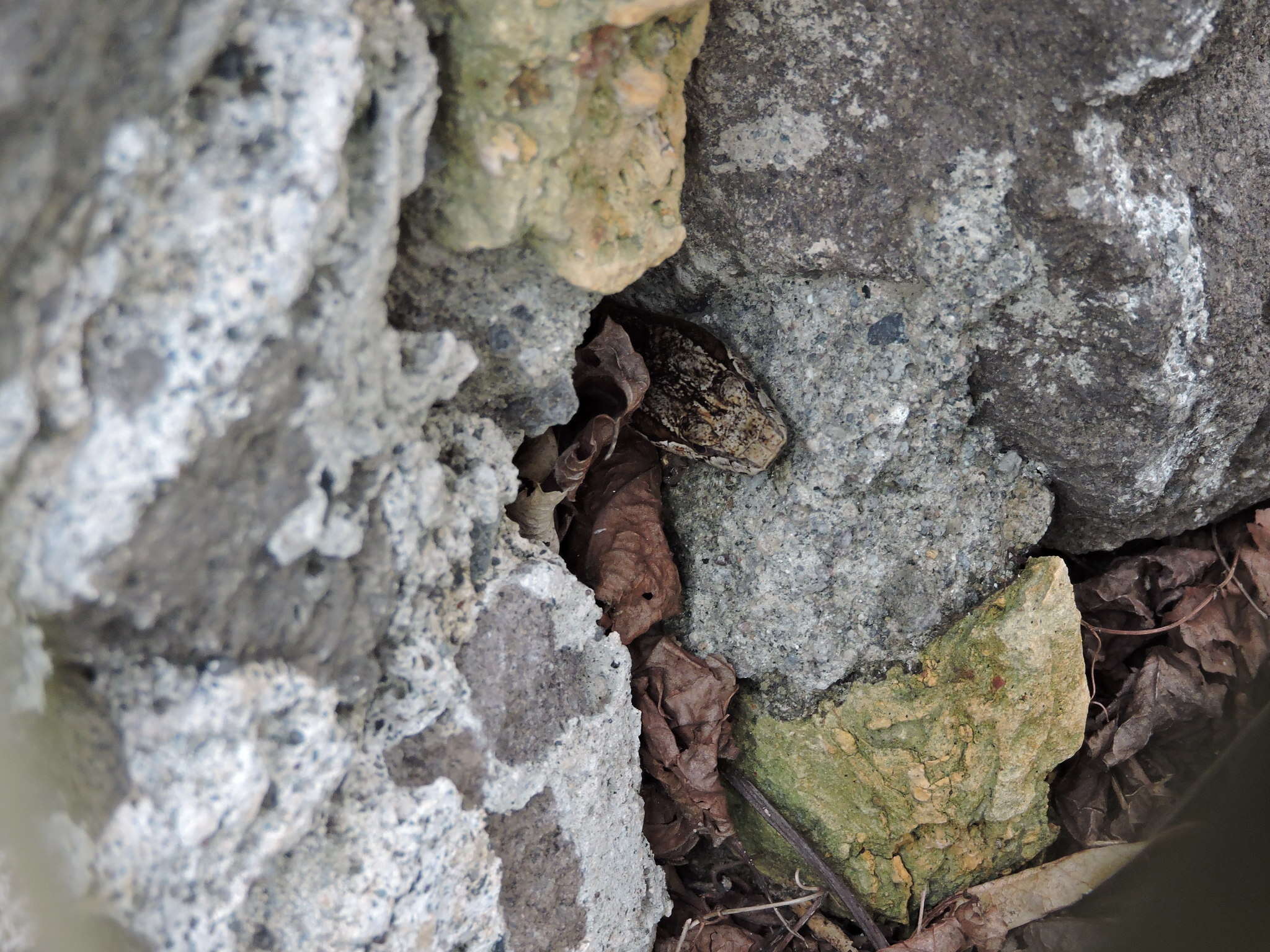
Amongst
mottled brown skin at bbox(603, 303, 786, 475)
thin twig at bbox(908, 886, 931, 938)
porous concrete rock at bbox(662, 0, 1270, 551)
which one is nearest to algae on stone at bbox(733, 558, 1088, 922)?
thin twig at bbox(908, 886, 931, 938)

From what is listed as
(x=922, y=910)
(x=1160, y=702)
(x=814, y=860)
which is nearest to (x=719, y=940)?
(x=814, y=860)

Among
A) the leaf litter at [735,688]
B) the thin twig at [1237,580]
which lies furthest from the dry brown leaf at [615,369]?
the thin twig at [1237,580]

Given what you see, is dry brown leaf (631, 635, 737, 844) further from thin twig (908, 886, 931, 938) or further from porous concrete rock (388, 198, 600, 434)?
porous concrete rock (388, 198, 600, 434)

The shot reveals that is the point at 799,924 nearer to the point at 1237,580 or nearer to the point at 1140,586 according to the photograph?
the point at 1140,586

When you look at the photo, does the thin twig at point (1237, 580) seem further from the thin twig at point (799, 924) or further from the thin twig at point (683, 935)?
the thin twig at point (683, 935)

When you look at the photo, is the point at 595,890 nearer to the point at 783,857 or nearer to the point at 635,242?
the point at 783,857

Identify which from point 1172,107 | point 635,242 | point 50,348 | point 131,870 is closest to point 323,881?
point 131,870
